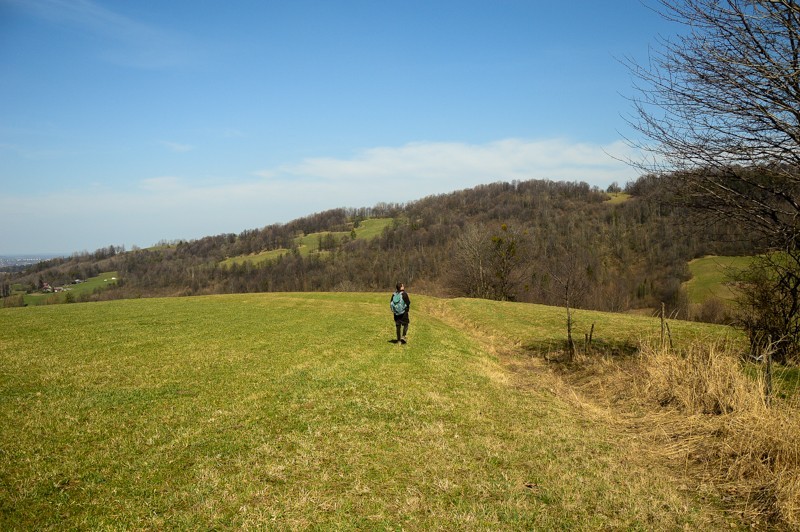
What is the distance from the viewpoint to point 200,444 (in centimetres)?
800

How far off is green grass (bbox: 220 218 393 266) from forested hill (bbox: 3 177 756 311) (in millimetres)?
1038

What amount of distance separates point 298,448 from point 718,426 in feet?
29.9

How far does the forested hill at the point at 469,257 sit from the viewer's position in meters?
70.0

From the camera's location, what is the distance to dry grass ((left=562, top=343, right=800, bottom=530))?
6.61 m

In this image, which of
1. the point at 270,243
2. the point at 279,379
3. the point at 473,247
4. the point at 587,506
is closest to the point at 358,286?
the point at 473,247

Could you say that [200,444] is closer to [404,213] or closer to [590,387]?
[590,387]

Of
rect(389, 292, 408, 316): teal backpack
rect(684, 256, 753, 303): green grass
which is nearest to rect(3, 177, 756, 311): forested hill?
rect(684, 256, 753, 303): green grass

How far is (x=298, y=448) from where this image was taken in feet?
26.1

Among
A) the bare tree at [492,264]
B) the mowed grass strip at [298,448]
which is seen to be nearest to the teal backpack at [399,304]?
the mowed grass strip at [298,448]

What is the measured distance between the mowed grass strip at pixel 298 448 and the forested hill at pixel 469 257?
53.4 m

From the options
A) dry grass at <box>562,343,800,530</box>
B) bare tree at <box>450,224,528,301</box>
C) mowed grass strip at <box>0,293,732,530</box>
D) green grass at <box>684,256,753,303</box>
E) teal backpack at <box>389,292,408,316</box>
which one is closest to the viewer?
mowed grass strip at <box>0,293,732,530</box>

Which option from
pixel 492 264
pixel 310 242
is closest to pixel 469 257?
pixel 492 264

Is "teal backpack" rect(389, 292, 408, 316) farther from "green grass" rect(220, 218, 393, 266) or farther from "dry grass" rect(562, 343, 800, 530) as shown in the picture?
"green grass" rect(220, 218, 393, 266)

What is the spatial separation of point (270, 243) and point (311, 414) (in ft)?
607
